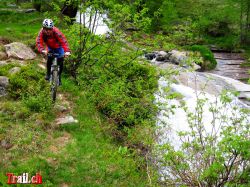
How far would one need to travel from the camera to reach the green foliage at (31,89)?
13.4 meters

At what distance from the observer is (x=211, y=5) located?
66750 mm

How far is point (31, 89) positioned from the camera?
47.4ft

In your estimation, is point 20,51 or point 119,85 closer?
point 119,85


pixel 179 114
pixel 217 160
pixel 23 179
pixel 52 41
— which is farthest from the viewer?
pixel 179 114

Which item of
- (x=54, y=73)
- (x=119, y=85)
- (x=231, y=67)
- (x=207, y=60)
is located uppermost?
(x=54, y=73)

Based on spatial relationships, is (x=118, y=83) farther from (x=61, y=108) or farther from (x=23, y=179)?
(x=23, y=179)

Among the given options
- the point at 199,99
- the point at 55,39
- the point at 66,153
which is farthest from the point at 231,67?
the point at 66,153

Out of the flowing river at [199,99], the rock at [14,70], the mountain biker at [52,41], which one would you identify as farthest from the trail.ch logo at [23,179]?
the rock at [14,70]

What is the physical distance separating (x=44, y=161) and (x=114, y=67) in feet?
21.7

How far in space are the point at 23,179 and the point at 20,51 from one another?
34.3ft

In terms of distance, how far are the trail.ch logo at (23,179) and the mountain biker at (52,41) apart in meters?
4.96

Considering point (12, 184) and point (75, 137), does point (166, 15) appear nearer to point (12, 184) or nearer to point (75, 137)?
point (75, 137)

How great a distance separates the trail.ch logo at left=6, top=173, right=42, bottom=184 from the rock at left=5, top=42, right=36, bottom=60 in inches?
380

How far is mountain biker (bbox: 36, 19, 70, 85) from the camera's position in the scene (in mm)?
13086
